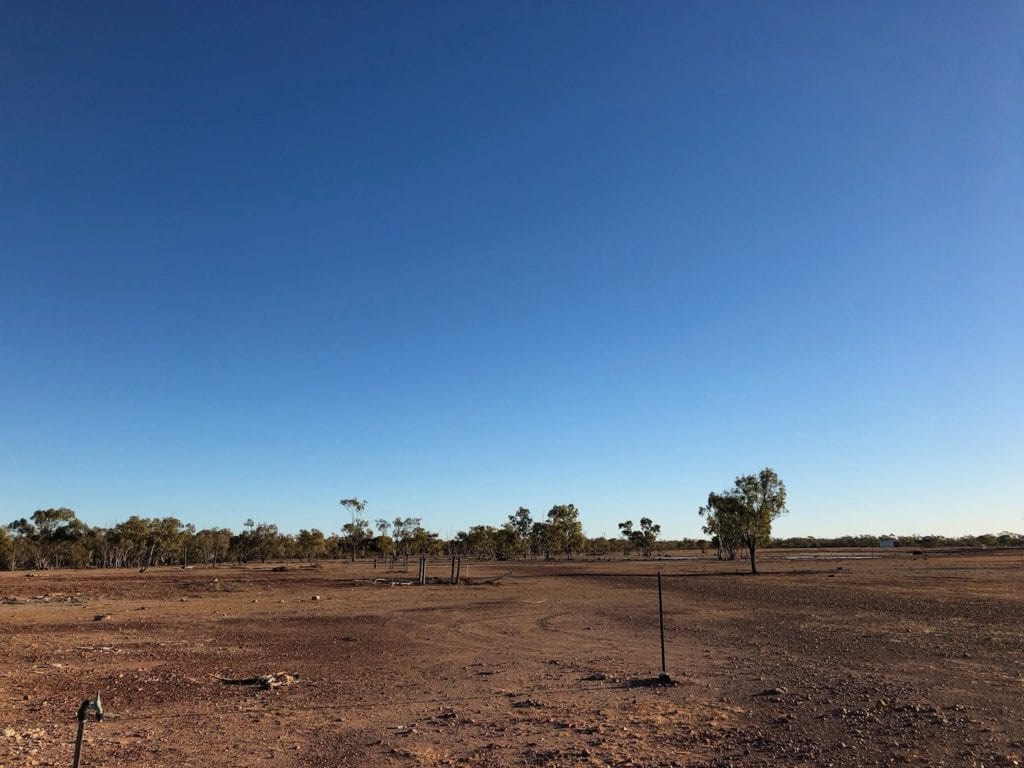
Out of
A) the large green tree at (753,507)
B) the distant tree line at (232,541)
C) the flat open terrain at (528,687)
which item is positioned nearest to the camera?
the flat open terrain at (528,687)

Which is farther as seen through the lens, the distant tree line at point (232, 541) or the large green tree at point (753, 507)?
the distant tree line at point (232, 541)

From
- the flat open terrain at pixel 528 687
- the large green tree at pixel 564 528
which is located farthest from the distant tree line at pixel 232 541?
the flat open terrain at pixel 528 687

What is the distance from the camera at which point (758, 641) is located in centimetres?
2020

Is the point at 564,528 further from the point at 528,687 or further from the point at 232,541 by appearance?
the point at 528,687

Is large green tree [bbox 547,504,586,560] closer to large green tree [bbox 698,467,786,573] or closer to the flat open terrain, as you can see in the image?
large green tree [bbox 698,467,786,573]

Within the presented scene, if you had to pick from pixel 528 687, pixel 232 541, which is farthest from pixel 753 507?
pixel 232 541

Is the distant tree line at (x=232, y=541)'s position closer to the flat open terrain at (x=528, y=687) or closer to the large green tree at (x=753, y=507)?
the large green tree at (x=753, y=507)

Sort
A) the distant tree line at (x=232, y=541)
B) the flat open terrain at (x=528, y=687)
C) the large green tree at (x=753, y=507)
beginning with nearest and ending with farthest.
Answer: the flat open terrain at (x=528, y=687) < the large green tree at (x=753, y=507) < the distant tree line at (x=232, y=541)

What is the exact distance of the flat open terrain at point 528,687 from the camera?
10.2 m

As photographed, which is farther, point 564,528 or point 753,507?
point 564,528

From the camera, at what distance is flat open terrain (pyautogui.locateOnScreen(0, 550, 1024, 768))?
10.2 meters

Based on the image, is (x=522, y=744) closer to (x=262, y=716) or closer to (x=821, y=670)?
(x=262, y=716)

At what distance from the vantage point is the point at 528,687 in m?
14.5

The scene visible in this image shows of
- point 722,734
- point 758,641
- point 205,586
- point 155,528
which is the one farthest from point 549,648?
point 155,528
